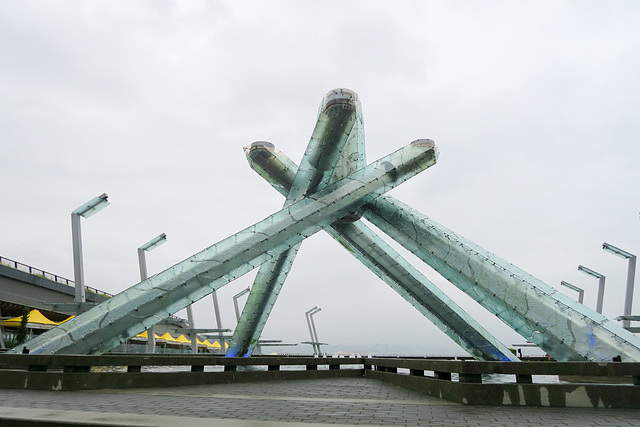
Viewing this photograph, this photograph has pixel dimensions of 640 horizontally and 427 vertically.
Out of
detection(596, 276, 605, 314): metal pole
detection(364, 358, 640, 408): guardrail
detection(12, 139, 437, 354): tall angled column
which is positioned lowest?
detection(364, 358, 640, 408): guardrail

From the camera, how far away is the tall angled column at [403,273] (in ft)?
70.1

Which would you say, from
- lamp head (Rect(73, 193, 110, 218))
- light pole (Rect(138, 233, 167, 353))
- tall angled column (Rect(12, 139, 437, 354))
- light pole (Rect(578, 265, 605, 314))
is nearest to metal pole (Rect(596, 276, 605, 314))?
light pole (Rect(578, 265, 605, 314))

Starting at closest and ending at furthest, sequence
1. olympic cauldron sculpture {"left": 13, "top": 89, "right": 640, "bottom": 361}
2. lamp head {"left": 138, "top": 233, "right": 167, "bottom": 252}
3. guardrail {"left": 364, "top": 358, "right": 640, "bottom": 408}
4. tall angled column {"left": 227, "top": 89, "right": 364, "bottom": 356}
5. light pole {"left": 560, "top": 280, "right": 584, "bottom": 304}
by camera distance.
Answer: guardrail {"left": 364, "top": 358, "right": 640, "bottom": 408}, olympic cauldron sculpture {"left": 13, "top": 89, "right": 640, "bottom": 361}, tall angled column {"left": 227, "top": 89, "right": 364, "bottom": 356}, lamp head {"left": 138, "top": 233, "right": 167, "bottom": 252}, light pole {"left": 560, "top": 280, "right": 584, "bottom": 304}

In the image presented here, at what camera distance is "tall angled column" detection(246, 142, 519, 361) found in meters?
21.4

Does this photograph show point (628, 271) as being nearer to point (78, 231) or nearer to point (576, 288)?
point (576, 288)

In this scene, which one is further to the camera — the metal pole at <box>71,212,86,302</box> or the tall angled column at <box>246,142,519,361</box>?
the tall angled column at <box>246,142,519,361</box>

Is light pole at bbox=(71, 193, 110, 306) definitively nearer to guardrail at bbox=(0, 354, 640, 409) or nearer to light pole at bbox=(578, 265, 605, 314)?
guardrail at bbox=(0, 354, 640, 409)

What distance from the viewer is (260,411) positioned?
21.9 feet

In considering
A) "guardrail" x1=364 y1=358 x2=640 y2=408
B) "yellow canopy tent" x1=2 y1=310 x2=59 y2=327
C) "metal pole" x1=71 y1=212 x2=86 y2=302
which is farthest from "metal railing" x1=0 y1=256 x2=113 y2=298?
"guardrail" x1=364 y1=358 x2=640 y2=408

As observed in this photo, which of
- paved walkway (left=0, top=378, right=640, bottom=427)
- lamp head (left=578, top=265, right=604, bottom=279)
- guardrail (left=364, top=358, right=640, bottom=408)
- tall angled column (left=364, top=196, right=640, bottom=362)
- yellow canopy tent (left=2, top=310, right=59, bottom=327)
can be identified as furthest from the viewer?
yellow canopy tent (left=2, top=310, right=59, bottom=327)

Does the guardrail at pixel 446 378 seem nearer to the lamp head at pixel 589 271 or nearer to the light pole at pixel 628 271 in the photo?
the light pole at pixel 628 271

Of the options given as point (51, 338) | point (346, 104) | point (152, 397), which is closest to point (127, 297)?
point (51, 338)

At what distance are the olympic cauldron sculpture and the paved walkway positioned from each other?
720 centimetres

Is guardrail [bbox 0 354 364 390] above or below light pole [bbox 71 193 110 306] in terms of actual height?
below
